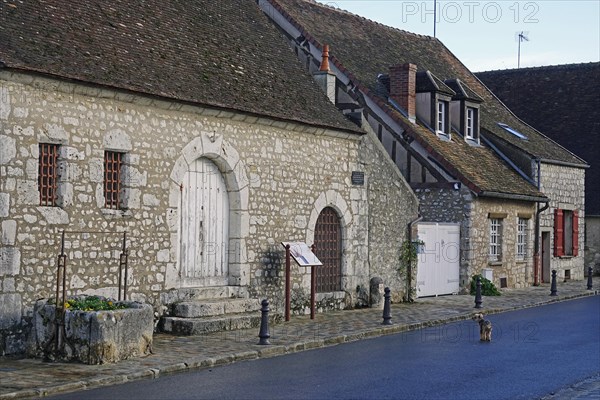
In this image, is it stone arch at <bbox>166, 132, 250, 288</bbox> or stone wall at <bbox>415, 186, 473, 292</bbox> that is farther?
stone wall at <bbox>415, 186, 473, 292</bbox>

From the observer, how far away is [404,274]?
20.9 m

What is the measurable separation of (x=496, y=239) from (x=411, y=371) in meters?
14.6

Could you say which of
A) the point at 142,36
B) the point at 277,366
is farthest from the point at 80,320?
the point at 142,36

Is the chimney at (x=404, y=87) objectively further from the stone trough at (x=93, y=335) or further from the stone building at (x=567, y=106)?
the stone trough at (x=93, y=335)

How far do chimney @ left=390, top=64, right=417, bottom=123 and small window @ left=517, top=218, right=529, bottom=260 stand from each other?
527 centimetres

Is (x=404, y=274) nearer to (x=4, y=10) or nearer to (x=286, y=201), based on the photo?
(x=286, y=201)

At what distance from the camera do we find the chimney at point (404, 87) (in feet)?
77.8

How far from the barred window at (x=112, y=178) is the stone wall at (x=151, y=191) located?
0.12m

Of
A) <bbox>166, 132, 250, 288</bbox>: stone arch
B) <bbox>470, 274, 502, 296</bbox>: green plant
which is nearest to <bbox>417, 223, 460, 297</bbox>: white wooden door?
<bbox>470, 274, 502, 296</bbox>: green plant

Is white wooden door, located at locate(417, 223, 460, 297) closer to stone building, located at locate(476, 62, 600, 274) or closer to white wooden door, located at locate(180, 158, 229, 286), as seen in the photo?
white wooden door, located at locate(180, 158, 229, 286)

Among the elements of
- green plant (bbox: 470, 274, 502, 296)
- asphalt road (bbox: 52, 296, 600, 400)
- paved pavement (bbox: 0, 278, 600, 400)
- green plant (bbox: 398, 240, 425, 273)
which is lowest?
asphalt road (bbox: 52, 296, 600, 400)

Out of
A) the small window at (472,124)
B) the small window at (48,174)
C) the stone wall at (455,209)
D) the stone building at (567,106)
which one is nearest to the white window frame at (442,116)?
the small window at (472,124)

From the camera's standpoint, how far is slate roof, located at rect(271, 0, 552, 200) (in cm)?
2323

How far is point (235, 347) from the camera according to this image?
1287 centimetres
